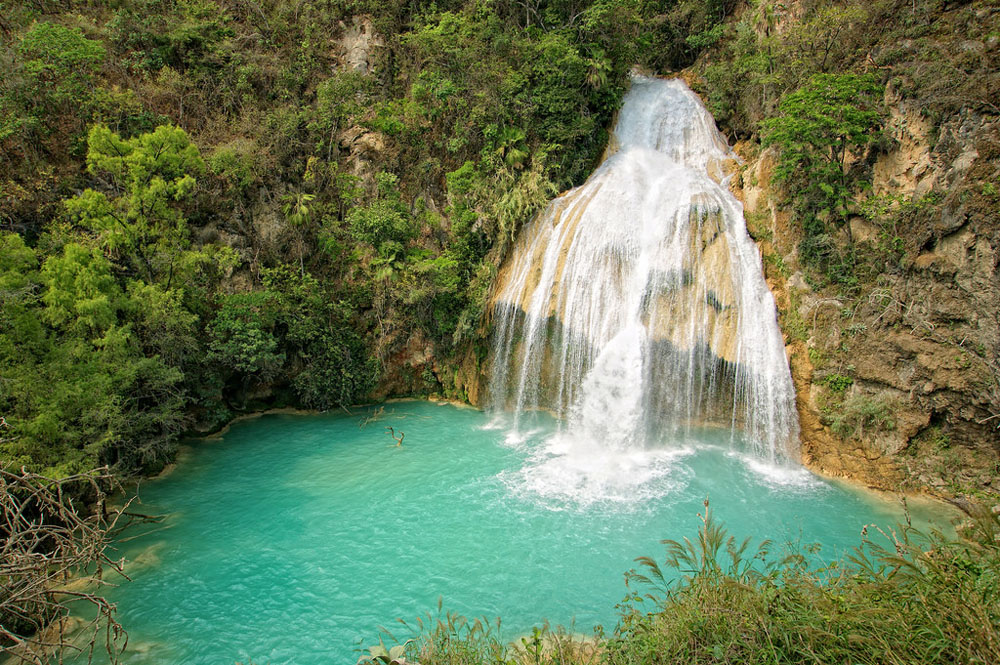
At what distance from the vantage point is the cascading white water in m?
10.9

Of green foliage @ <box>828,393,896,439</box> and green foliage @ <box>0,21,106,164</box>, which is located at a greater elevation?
green foliage @ <box>0,21,106,164</box>

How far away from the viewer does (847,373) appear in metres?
9.93

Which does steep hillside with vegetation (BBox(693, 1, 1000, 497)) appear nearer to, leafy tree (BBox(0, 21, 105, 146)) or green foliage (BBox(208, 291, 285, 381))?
green foliage (BBox(208, 291, 285, 381))

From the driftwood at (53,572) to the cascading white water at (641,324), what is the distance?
784 cm

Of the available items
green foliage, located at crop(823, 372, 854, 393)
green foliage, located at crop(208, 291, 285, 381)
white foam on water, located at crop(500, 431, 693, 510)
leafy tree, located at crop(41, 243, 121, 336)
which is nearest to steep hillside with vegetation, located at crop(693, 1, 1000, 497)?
green foliage, located at crop(823, 372, 854, 393)

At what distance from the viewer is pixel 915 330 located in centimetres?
923

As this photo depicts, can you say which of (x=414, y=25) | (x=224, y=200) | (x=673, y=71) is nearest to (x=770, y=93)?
(x=673, y=71)

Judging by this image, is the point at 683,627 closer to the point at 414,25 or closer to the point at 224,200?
the point at 224,200

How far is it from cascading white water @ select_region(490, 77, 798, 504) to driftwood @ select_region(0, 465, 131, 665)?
7.84 m

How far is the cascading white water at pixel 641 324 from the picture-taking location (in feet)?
35.8

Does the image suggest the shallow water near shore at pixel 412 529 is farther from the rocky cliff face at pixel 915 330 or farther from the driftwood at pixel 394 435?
the rocky cliff face at pixel 915 330

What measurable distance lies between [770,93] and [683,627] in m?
14.1

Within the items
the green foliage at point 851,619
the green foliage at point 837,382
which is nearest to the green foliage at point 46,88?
the green foliage at point 851,619

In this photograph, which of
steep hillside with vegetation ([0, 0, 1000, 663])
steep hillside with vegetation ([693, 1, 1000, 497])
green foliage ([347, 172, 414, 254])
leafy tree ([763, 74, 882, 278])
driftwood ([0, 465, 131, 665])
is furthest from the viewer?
green foliage ([347, 172, 414, 254])
